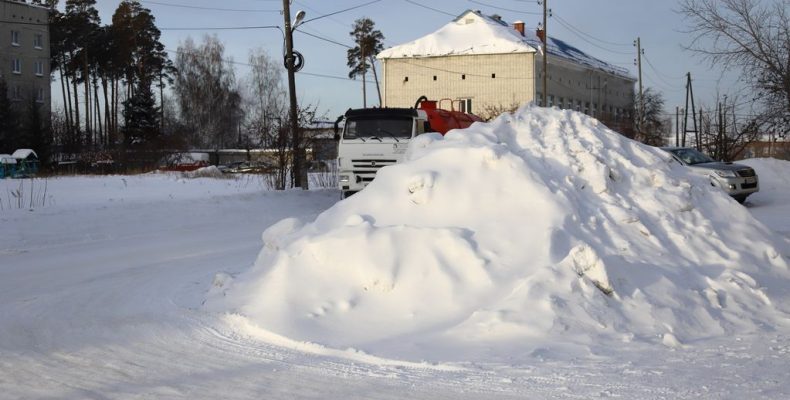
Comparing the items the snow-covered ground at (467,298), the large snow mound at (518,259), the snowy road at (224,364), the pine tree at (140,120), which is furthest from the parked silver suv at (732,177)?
the pine tree at (140,120)

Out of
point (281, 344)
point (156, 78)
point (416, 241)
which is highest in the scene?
point (156, 78)

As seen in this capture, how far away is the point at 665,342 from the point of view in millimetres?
6668

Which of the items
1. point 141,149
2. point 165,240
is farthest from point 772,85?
point 141,149

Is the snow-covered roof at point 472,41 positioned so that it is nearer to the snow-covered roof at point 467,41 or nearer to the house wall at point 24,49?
the snow-covered roof at point 467,41

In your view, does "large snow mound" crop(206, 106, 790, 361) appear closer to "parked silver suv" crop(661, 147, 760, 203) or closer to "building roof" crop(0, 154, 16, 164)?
"parked silver suv" crop(661, 147, 760, 203)

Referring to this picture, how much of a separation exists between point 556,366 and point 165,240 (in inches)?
419

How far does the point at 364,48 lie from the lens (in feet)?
225

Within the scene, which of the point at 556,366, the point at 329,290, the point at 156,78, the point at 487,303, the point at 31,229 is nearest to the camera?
the point at 556,366

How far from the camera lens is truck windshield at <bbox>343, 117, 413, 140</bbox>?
18781 mm

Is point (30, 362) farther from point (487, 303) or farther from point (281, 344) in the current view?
point (487, 303)

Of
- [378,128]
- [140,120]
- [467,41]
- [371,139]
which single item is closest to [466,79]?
[467,41]

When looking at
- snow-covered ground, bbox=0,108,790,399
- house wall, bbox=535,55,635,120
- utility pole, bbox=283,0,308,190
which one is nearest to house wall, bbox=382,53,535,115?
house wall, bbox=535,55,635,120

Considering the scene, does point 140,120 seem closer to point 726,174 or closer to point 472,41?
point 472,41

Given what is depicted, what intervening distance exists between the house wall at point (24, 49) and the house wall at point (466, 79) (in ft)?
95.6
